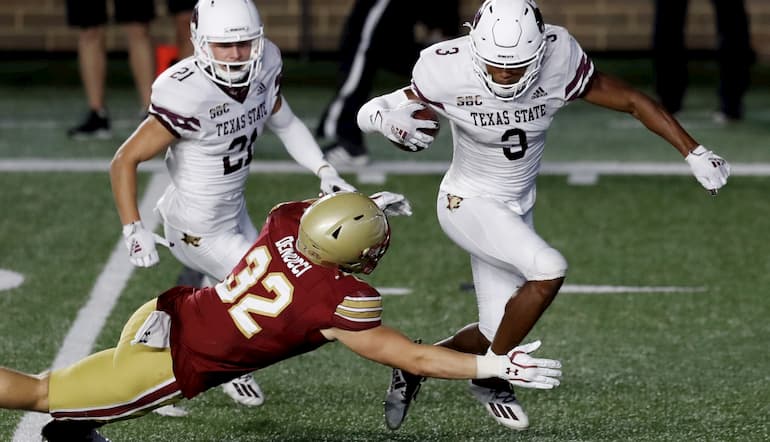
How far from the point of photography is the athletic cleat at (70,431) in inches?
148

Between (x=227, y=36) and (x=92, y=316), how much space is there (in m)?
1.42

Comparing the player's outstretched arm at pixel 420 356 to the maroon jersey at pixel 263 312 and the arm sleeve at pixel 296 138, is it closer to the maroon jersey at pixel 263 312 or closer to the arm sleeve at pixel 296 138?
the maroon jersey at pixel 263 312

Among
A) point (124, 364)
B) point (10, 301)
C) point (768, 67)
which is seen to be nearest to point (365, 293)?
point (124, 364)

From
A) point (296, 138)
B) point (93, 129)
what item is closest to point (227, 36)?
point (296, 138)

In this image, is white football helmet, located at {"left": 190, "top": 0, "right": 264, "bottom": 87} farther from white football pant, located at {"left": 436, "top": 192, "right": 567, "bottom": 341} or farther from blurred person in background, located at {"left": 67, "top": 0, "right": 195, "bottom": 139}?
blurred person in background, located at {"left": 67, "top": 0, "right": 195, "bottom": 139}

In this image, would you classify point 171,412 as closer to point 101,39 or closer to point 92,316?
point 92,316

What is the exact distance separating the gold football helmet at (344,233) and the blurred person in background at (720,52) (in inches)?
206

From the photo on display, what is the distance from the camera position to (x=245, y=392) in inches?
176

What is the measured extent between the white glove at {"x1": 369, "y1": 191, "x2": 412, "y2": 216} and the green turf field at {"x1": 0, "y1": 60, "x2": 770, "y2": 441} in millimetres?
637

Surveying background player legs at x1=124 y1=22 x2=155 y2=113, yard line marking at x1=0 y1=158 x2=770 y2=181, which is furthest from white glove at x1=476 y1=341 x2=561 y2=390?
background player legs at x1=124 y1=22 x2=155 y2=113

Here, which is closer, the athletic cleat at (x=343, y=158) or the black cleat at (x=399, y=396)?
the black cleat at (x=399, y=396)

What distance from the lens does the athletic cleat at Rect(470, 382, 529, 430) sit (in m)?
4.24

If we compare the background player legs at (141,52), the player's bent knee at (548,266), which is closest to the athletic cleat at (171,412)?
the player's bent knee at (548,266)

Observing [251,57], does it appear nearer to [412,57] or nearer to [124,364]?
[124,364]
